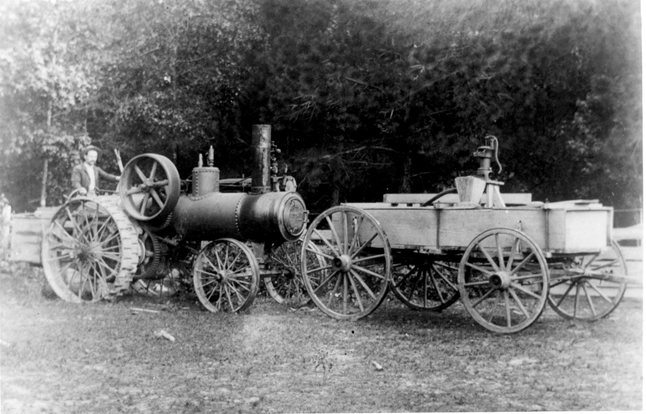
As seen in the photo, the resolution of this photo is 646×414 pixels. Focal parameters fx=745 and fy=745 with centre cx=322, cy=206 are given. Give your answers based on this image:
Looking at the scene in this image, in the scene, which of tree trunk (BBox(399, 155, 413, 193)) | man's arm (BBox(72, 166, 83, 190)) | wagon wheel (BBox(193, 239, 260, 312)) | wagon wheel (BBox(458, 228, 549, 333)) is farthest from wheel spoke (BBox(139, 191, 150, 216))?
wagon wheel (BBox(458, 228, 549, 333))

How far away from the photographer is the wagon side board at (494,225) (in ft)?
23.2

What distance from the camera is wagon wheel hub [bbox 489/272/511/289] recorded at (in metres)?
7.09

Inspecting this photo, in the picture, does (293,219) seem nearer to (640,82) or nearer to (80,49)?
(640,82)

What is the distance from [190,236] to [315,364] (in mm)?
3599

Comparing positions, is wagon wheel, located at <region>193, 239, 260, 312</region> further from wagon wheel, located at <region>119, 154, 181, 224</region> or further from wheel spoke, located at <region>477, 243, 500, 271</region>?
wheel spoke, located at <region>477, 243, 500, 271</region>

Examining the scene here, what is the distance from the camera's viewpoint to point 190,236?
9.59 m

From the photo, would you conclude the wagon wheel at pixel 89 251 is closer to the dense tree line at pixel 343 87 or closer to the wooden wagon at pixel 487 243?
the dense tree line at pixel 343 87

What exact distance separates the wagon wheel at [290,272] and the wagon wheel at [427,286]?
117cm

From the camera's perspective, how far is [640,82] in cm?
654

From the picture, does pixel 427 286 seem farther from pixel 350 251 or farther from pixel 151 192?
pixel 151 192

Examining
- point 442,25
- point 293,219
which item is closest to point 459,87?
point 442,25

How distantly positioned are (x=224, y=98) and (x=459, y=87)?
4223 millimetres

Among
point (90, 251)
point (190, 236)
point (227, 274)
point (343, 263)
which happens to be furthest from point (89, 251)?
point (343, 263)

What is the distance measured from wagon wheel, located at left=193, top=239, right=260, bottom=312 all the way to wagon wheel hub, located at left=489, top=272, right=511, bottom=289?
9.47ft
